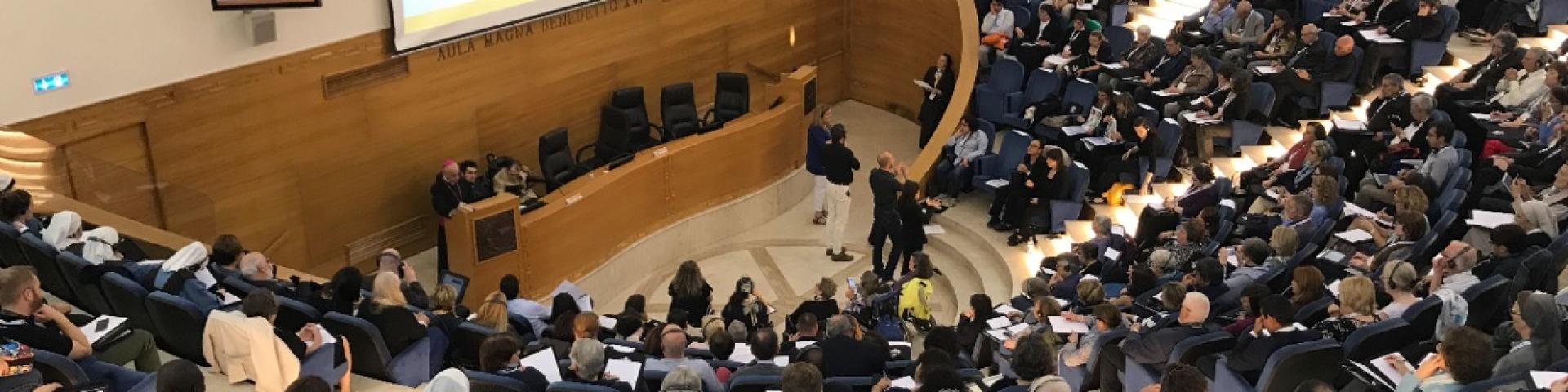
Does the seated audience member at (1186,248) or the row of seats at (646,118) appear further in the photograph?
Result: the row of seats at (646,118)

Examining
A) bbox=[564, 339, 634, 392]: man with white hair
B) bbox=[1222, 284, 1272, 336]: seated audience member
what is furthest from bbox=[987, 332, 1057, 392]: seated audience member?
bbox=[564, 339, 634, 392]: man with white hair

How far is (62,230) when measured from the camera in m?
8.27

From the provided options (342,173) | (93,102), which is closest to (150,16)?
(93,102)

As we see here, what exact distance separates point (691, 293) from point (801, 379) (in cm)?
311

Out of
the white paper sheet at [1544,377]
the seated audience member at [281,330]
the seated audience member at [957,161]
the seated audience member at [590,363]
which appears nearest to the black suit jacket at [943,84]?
the seated audience member at [957,161]

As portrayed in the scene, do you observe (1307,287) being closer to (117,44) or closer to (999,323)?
(999,323)

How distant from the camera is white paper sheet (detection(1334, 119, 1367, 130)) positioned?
1167cm

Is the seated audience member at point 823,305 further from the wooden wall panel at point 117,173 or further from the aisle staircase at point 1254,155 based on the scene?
the wooden wall panel at point 117,173

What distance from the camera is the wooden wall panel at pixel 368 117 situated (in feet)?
34.6

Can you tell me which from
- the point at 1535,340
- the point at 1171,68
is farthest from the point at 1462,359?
the point at 1171,68

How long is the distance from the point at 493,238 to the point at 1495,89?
26.7 ft

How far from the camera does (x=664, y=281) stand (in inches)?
517

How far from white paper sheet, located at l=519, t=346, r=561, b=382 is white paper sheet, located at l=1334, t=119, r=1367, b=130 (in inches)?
279

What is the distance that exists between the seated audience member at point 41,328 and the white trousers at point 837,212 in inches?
271
